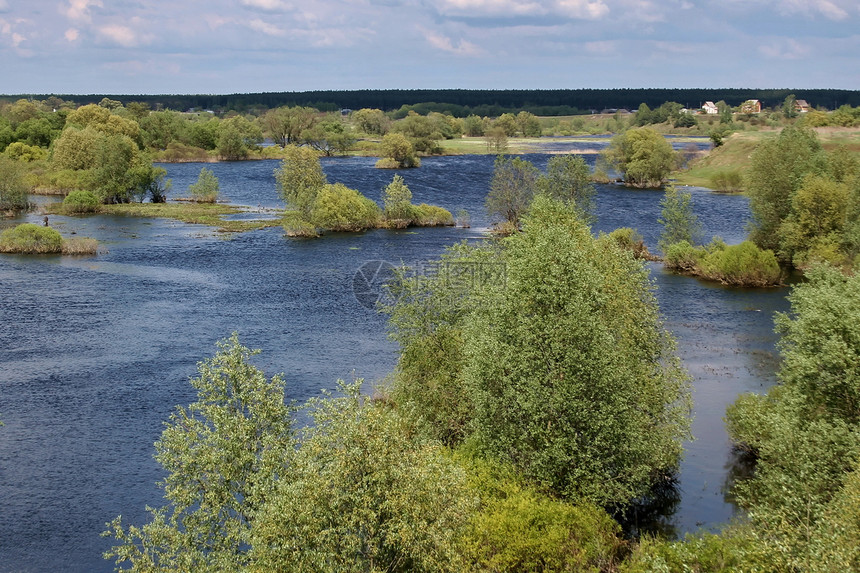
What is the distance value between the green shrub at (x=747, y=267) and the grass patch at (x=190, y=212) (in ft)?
205

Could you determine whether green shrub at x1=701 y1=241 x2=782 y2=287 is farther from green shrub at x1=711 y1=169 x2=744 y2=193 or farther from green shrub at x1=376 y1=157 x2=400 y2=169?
green shrub at x1=376 y1=157 x2=400 y2=169

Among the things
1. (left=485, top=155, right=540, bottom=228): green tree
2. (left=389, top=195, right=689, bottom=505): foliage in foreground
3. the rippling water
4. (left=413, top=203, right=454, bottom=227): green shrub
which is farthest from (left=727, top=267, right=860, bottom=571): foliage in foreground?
(left=413, top=203, right=454, bottom=227): green shrub

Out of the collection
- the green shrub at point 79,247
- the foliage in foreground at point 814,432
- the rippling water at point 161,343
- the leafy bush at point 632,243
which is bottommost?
the rippling water at point 161,343

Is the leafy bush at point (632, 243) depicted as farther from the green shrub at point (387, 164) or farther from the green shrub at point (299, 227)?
the green shrub at point (387, 164)

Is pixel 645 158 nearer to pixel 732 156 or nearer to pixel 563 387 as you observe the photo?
pixel 732 156

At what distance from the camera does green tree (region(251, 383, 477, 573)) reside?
2220cm

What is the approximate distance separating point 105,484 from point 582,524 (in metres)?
24.4

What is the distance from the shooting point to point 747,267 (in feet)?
264

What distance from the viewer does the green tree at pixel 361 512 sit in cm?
2220

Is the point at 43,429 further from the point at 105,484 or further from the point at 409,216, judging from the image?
the point at 409,216

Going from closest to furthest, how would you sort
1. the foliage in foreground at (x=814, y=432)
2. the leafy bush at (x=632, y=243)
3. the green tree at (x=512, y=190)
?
the foliage in foreground at (x=814, y=432) → the leafy bush at (x=632, y=243) → the green tree at (x=512, y=190)

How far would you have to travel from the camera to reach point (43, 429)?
46531 millimetres

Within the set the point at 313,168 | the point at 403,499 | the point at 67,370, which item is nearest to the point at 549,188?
the point at 313,168

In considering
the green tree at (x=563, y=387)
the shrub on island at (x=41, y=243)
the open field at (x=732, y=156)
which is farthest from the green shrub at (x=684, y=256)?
the open field at (x=732, y=156)
